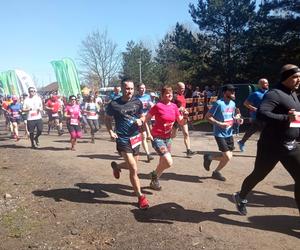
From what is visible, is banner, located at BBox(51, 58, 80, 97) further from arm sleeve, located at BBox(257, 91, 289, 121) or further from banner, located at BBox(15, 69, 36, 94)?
arm sleeve, located at BBox(257, 91, 289, 121)

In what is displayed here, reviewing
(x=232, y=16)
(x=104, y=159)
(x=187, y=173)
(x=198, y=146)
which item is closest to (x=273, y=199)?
(x=187, y=173)

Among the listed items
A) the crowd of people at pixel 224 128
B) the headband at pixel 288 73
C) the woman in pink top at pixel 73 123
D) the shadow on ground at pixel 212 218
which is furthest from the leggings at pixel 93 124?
the headband at pixel 288 73

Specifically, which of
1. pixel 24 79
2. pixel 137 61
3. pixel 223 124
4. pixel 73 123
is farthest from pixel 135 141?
pixel 137 61

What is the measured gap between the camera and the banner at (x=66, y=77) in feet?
84.7

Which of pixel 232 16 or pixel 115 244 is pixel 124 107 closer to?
pixel 115 244

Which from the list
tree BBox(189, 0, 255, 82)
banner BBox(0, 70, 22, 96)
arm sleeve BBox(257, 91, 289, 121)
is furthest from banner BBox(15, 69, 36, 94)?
arm sleeve BBox(257, 91, 289, 121)

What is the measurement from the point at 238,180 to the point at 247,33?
1071 inches

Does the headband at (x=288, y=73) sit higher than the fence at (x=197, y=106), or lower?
higher

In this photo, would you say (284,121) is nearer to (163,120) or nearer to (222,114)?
(163,120)

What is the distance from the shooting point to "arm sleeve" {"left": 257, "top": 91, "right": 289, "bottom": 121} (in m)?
4.88

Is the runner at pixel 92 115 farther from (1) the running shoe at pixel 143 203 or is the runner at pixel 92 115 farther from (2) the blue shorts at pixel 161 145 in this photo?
(1) the running shoe at pixel 143 203

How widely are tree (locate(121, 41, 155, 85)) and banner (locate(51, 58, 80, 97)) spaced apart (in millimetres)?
36729

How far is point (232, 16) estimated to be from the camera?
34.8 m

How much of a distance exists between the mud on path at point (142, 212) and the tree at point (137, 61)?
2129 inches
